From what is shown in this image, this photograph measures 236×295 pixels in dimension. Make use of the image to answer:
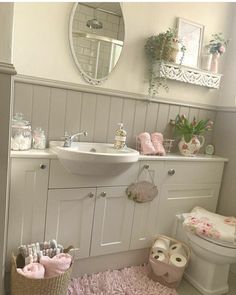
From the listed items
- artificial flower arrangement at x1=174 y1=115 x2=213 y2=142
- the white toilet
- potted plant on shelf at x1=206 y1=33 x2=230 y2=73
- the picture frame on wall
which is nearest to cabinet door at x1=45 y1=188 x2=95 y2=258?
the white toilet

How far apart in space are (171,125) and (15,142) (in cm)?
126

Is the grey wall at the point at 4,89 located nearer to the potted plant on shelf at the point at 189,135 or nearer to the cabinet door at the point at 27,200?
the cabinet door at the point at 27,200

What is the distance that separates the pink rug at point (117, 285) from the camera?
1592mm

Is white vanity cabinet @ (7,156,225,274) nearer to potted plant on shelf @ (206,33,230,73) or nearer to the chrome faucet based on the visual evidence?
the chrome faucet

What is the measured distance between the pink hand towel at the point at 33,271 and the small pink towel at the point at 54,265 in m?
0.03

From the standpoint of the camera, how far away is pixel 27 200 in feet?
4.78

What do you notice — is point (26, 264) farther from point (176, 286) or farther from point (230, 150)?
point (230, 150)

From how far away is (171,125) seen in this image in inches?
85.1

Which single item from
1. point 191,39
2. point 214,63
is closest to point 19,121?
point 191,39

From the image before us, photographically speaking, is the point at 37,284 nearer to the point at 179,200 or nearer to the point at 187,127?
the point at 179,200

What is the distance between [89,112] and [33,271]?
1.05 meters

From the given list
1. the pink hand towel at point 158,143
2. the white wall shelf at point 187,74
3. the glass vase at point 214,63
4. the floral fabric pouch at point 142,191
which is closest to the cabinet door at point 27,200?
the floral fabric pouch at point 142,191

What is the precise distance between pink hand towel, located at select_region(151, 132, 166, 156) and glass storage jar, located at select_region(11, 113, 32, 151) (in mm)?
896

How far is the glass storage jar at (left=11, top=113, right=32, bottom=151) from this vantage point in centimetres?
→ 148
